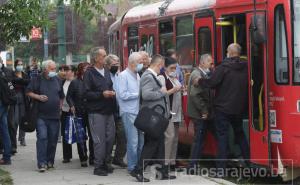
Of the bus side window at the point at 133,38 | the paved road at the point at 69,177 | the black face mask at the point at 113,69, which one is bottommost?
the paved road at the point at 69,177

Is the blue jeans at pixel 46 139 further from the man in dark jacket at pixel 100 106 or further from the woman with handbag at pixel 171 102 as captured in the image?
the woman with handbag at pixel 171 102

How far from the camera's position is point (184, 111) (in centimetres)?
1223

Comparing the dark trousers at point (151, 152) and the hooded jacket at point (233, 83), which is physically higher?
the hooded jacket at point (233, 83)

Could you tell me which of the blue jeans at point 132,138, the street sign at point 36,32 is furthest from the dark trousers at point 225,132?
the street sign at point 36,32

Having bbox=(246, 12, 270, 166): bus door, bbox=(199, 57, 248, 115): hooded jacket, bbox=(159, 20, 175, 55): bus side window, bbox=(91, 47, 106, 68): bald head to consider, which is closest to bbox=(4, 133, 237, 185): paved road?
bbox=(246, 12, 270, 166): bus door

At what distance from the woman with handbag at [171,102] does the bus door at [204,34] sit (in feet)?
3.29

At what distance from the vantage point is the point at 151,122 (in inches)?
373

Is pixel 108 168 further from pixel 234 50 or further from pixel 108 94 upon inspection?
pixel 234 50

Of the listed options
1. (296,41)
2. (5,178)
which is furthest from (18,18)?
(296,41)

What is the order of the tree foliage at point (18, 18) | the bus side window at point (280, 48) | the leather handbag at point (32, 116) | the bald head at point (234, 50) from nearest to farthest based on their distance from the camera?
the bus side window at point (280, 48) → the bald head at point (234, 50) → the leather handbag at point (32, 116) → the tree foliage at point (18, 18)

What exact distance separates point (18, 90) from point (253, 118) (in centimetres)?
563

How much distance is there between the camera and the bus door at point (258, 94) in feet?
31.2

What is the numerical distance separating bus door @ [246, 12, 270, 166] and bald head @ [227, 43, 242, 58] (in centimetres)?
18

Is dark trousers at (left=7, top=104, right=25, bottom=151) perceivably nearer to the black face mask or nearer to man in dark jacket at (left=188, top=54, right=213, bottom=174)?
the black face mask
